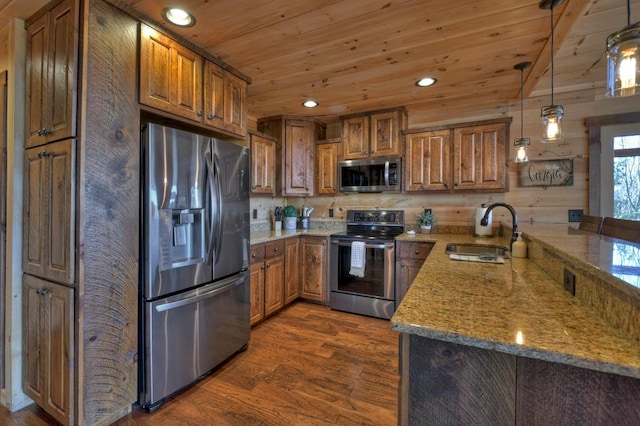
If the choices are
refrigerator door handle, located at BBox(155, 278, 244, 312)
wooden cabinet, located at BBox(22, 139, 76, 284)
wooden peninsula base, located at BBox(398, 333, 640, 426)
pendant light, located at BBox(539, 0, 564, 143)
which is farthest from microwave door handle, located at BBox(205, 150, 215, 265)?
pendant light, located at BBox(539, 0, 564, 143)

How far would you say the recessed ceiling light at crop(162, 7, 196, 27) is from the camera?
1.63 metres

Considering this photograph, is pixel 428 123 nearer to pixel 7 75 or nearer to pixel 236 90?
pixel 236 90

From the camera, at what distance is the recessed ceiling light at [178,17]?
163 centimetres

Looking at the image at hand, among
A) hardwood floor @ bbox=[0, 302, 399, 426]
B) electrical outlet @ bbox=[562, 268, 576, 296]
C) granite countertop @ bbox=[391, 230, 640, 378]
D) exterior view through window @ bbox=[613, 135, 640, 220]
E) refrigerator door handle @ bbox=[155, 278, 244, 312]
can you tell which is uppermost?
exterior view through window @ bbox=[613, 135, 640, 220]

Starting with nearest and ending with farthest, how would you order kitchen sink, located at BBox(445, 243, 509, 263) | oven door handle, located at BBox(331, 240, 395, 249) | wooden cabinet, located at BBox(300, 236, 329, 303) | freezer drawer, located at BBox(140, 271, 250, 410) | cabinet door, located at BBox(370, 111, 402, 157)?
freezer drawer, located at BBox(140, 271, 250, 410) < kitchen sink, located at BBox(445, 243, 509, 263) < oven door handle, located at BBox(331, 240, 395, 249) < cabinet door, located at BBox(370, 111, 402, 157) < wooden cabinet, located at BBox(300, 236, 329, 303)

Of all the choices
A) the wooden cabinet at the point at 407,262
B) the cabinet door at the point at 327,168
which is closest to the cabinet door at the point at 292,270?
the cabinet door at the point at 327,168

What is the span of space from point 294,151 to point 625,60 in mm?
2955

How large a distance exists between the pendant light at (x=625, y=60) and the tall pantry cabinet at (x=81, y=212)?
2239mm

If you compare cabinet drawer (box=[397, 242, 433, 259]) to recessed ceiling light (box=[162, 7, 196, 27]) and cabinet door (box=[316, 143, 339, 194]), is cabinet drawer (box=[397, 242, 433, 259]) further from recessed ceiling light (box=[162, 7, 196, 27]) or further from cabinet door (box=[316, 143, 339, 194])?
recessed ceiling light (box=[162, 7, 196, 27])

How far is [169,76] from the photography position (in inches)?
70.4

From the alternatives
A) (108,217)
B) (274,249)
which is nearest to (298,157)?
(274,249)

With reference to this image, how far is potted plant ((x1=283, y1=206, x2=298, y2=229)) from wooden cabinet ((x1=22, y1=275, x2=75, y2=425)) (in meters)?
2.50

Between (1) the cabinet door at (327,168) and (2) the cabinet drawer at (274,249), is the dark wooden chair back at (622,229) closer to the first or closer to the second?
(1) the cabinet door at (327,168)

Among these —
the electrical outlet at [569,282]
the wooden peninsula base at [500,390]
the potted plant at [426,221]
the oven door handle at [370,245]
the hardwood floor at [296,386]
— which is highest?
the potted plant at [426,221]
